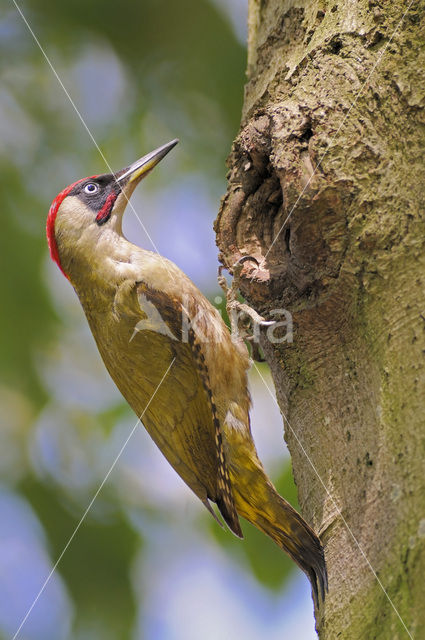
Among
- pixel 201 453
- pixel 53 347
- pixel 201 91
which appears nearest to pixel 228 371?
pixel 201 453

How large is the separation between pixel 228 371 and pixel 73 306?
1233mm

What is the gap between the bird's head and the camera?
355cm

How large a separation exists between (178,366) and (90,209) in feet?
3.17

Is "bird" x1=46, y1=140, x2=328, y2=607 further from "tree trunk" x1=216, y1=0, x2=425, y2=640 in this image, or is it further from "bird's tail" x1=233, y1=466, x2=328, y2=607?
"tree trunk" x1=216, y1=0, x2=425, y2=640

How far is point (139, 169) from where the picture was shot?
3639 millimetres

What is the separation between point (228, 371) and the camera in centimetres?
331

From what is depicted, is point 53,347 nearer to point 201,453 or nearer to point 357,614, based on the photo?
point 201,453

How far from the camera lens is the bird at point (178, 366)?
3109 mm

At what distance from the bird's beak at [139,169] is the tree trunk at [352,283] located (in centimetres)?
93

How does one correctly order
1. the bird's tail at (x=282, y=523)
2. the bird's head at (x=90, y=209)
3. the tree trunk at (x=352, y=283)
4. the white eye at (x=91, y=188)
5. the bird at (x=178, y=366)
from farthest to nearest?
the white eye at (x=91, y=188), the bird's head at (x=90, y=209), the bird at (x=178, y=366), the bird's tail at (x=282, y=523), the tree trunk at (x=352, y=283)

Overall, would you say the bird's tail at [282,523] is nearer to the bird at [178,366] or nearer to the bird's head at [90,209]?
the bird at [178,366]

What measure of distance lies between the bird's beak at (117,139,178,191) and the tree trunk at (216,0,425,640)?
93 centimetres

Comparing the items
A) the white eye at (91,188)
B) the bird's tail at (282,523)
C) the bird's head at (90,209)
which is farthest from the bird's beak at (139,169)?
the bird's tail at (282,523)

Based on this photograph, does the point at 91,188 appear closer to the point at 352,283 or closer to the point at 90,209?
the point at 90,209
